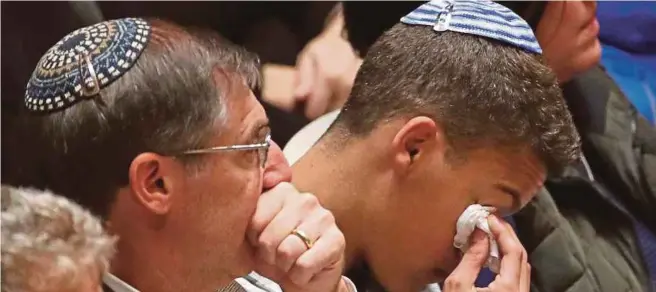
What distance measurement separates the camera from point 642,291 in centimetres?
164

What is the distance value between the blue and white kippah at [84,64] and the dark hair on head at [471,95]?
0.36 m

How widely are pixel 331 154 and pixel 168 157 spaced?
1.14ft

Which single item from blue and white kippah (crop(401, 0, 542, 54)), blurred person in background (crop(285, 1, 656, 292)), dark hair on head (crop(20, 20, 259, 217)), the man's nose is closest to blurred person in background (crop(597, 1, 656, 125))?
blurred person in background (crop(285, 1, 656, 292))

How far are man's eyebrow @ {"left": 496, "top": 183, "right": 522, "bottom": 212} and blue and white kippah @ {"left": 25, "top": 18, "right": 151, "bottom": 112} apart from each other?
1.63 ft

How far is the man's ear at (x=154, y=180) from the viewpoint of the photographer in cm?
110

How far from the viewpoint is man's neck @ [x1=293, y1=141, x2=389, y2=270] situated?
138 centimetres

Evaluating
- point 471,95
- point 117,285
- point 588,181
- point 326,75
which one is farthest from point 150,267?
point 588,181

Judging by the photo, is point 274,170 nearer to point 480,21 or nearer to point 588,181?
point 480,21

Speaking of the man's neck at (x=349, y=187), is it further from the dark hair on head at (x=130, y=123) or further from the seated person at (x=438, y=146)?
the dark hair on head at (x=130, y=123)

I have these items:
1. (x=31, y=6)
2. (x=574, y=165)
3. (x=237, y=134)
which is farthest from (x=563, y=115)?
(x=31, y=6)

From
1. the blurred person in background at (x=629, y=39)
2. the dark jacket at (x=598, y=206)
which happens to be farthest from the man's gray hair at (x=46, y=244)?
the blurred person in background at (x=629, y=39)

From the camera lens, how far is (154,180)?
112 centimetres

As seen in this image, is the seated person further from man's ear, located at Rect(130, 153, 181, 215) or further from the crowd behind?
man's ear, located at Rect(130, 153, 181, 215)

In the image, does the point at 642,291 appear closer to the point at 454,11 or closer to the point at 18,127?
the point at 454,11
